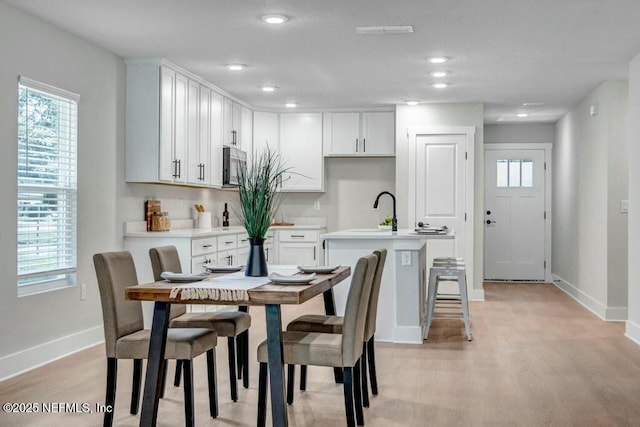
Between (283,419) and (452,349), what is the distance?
2.55m

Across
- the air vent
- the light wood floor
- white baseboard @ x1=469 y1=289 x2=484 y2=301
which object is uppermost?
the air vent

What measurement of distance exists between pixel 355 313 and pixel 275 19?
2.31m

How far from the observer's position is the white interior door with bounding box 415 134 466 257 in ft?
25.7

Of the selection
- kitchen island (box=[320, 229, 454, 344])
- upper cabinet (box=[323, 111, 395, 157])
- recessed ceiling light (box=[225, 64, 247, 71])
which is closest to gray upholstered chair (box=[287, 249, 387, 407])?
kitchen island (box=[320, 229, 454, 344])

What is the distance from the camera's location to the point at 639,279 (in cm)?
545

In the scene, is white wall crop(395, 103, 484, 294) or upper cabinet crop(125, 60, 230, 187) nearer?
upper cabinet crop(125, 60, 230, 187)

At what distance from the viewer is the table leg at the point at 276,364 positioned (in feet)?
9.24

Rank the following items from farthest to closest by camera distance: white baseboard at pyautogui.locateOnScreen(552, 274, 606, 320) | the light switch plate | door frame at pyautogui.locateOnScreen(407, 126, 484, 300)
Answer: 1. door frame at pyautogui.locateOnScreen(407, 126, 484, 300)
2. white baseboard at pyautogui.locateOnScreen(552, 274, 606, 320)
3. the light switch plate

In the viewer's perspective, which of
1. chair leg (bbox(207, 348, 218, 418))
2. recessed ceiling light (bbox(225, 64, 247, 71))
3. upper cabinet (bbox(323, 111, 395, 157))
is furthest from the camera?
upper cabinet (bbox(323, 111, 395, 157))

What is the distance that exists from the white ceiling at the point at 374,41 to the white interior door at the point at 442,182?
80 centimetres

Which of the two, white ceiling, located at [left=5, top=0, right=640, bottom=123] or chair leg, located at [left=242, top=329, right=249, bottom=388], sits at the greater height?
white ceiling, located at [left=5, top=0, right=640, bottom=123]

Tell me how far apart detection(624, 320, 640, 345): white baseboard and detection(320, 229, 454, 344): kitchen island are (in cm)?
182

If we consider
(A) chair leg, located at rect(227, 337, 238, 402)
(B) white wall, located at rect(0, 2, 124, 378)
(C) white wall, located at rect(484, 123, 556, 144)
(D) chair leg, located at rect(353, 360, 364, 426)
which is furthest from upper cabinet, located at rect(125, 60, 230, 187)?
(C) white wall, located at rect(484, 123, 556, 144)

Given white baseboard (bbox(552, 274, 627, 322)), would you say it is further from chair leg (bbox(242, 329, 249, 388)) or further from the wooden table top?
the wooden table top
